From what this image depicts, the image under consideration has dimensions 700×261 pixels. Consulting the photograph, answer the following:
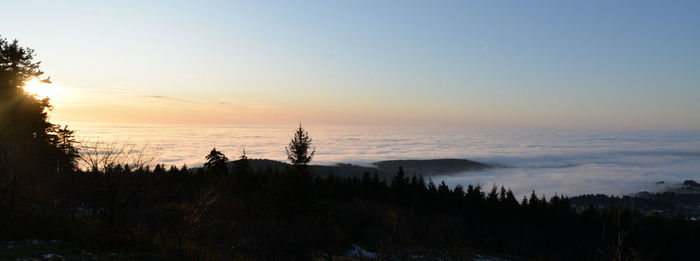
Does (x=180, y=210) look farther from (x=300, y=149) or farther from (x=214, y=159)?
(x=214, y=159)

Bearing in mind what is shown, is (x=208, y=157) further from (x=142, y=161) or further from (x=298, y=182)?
(x=142, y=161)

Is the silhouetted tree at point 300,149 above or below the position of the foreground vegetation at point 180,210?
above

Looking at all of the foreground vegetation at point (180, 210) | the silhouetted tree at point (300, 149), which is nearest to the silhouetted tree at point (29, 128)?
the foreground vegetation at point (180, 210)

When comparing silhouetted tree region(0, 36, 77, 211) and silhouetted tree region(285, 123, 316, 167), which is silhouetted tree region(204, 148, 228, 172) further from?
silhouetted tree region(285, 123, 316, 167)

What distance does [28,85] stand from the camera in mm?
34875

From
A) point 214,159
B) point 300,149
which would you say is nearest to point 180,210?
point 300,149

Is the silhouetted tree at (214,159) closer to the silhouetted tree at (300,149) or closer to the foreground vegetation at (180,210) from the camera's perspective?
the foreground vegetation at (180,210)

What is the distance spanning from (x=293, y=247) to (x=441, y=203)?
69833 mm

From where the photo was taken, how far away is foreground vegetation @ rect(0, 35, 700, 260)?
15.8 metres

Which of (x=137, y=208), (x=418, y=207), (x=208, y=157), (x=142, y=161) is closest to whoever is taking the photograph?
(x=137, y=208)

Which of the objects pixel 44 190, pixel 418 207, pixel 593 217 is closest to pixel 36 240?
pixel 44 190

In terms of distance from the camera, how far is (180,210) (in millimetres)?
15719

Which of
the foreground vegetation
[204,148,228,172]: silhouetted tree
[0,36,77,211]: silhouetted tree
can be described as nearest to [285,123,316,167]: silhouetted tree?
the foreground vegetation

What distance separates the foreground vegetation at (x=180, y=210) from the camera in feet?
52.0
